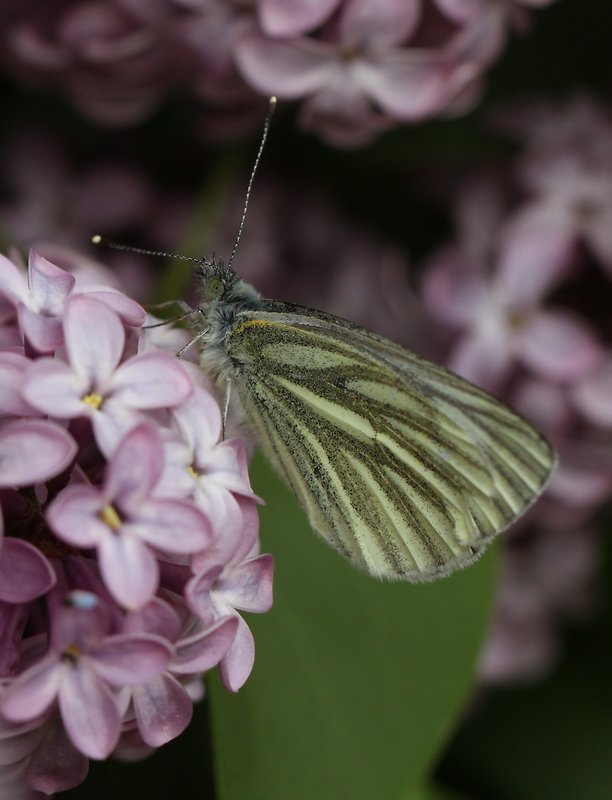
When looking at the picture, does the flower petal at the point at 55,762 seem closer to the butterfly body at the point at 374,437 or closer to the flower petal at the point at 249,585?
the flower petal at the point at 249,585

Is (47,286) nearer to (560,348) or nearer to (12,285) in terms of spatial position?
(12,285)

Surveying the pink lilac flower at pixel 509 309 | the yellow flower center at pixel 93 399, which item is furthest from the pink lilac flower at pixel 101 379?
the pink lilac flower at pixel 509 309

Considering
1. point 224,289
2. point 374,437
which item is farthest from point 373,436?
point 224,289

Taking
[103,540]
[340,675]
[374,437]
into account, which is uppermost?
[103,540]

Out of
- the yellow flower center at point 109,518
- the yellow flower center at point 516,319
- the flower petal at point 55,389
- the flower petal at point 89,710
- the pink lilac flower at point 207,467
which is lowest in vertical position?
the yellow flower center at point 516,319

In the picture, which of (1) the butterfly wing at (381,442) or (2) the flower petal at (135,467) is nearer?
(2) the flower petal at (135,467)

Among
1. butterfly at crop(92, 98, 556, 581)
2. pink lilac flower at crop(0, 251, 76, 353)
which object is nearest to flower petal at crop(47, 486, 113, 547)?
pink lilac flower at crop(0, 251, 76, 353)

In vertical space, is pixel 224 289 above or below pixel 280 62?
below

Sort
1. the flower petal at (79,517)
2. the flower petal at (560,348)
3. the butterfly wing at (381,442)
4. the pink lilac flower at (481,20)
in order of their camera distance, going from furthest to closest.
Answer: the flower petal at (560,348)
the pink lilac flower at (481,20)
the butterfly wing at (381,442)
the flower petal at (79,517)
